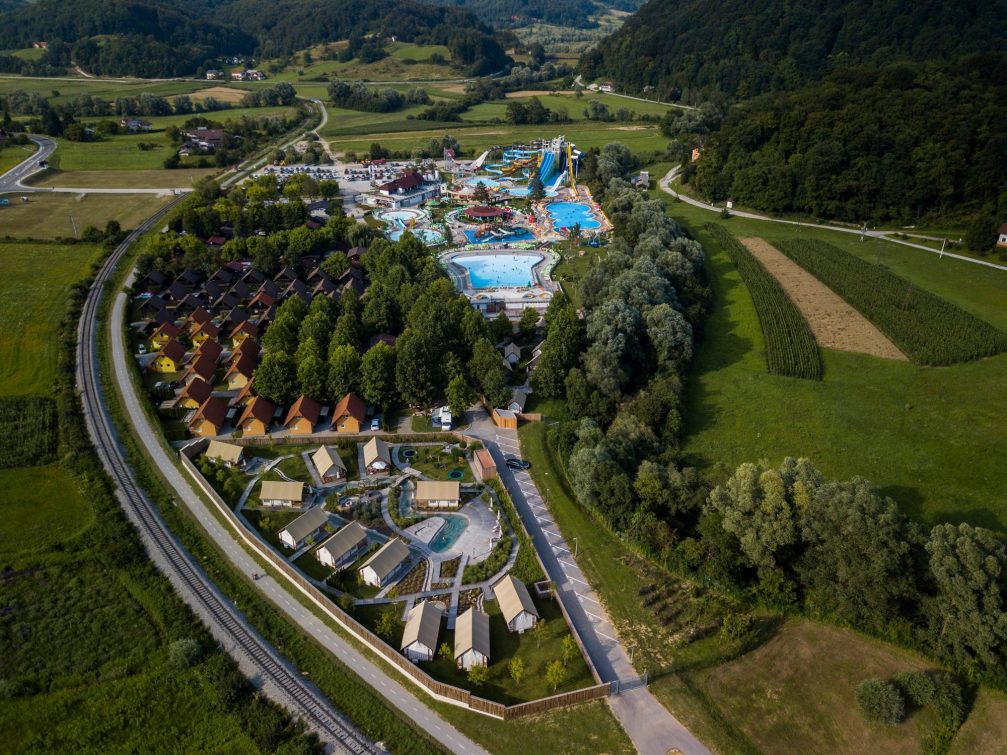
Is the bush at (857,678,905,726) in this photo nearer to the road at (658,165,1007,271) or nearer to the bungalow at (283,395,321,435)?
the bungalow at (283,395,321,435)

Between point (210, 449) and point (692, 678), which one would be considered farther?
point (210, 449)

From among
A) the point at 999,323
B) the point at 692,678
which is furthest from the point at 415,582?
the point at 999,323

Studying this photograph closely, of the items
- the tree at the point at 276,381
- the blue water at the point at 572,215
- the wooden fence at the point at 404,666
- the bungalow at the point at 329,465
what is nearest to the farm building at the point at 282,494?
the wooden fence at the point at 404,666

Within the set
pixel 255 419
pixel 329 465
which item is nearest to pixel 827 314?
pixel 329 465

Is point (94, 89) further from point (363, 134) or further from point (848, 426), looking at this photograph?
point (848, 426)

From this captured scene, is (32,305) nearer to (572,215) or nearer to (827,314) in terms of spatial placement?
(572,215)

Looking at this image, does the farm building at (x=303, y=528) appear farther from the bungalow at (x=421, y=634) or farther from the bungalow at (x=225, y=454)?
the bungalow at (x=421, y=634)
